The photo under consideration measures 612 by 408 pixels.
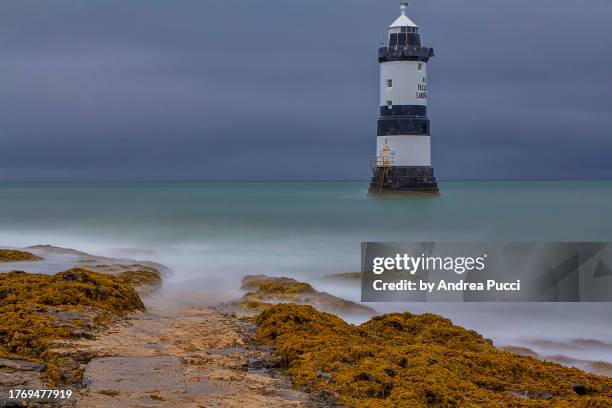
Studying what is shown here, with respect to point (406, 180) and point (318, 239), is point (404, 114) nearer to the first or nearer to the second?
point (406, 180)

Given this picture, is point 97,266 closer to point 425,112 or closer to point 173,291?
point 173,291

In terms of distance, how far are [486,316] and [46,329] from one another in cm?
584

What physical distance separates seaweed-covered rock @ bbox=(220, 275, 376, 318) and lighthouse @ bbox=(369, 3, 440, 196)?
81.9 feet

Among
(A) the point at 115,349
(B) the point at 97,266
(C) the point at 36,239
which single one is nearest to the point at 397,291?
(B) the point at 97,266

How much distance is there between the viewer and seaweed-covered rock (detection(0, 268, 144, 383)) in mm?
5277

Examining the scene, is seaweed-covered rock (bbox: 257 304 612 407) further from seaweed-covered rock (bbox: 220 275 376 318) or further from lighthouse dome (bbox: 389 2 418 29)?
lighthouse dome (bbox: 389 2 418 29)

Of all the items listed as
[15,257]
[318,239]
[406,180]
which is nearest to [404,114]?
[406,180]

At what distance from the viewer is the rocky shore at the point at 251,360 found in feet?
14.6

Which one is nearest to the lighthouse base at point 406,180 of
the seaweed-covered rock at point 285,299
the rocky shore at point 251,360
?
the seaweed-covered rock at point 285,299

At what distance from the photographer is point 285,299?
9406mm

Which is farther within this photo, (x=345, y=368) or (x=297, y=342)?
(x=297, y=342)

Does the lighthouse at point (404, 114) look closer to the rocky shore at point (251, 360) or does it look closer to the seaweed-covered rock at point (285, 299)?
the seaweed-covered rock at point (285, 299)

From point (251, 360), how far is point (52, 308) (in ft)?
7.59

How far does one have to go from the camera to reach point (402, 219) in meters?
30.6
